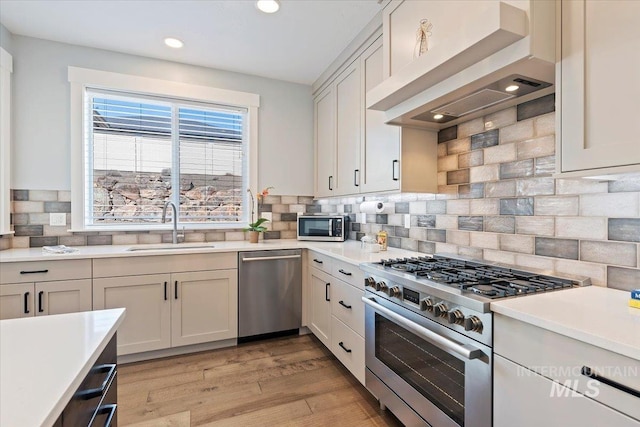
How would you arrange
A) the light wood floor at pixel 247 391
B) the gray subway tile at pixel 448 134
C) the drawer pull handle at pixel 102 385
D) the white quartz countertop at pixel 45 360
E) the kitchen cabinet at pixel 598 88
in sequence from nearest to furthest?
the white quartz countertop at pixel 45 360 → the drawer pull handle at pixel 102 385 → the kitchen cabinet at pixel 598 88 → the light wood floor at pixel 247 391 → the gray subway tile at pixel 448 134

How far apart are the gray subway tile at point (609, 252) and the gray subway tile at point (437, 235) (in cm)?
81

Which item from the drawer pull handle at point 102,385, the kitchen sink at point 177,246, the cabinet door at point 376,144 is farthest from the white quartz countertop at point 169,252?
the drawer pull handle at point 102,385

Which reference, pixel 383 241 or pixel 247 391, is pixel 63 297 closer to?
pixel 247 391

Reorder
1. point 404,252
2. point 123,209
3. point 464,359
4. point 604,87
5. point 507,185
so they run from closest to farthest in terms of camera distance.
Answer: point 604,87 → point 464,359 → point 507,185 → point 404,252 → point 123,209

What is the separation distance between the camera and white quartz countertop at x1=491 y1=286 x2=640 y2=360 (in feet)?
2.62

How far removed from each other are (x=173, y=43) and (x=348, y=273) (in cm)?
→ 247

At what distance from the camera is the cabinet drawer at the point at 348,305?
199cm

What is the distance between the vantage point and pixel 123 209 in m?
2.95

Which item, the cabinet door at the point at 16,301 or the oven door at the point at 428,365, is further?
the cabinet door at the point at 16,301

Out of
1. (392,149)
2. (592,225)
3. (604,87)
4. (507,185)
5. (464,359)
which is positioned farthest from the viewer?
(392,149)

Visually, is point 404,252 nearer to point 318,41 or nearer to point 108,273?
point 318,41

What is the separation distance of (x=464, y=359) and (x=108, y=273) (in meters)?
2.50

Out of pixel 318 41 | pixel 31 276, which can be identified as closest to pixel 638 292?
pixel 318 41

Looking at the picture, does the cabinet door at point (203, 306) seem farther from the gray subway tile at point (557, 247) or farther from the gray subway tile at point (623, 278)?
the gray subway tile at point (623, 278)
